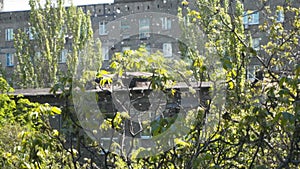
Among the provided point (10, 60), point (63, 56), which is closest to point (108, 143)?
point (63, 56)

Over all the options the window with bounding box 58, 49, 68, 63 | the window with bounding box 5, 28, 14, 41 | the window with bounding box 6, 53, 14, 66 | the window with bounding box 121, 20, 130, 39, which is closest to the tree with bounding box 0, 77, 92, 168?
the window with bounding box 121, 20, 130, 39

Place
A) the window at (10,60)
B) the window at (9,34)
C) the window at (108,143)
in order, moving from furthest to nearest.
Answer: the window at (10,60) < the window at (9,34) < the window at (108,143)

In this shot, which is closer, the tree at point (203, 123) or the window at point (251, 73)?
the tree at point (203, 123)

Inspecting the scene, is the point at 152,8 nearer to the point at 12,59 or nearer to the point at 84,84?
the point at 12,59

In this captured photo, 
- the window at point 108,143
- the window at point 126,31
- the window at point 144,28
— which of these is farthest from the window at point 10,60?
the window at point 108,143

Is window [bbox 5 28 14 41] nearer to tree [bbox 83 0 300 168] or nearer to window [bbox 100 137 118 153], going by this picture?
tree [bbox 83 0 300 168]

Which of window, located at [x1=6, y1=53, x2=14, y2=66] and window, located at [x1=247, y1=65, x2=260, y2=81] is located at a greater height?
window, located at [x1=247, y1=65, x2=260, y2=81]

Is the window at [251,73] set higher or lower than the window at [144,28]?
lower

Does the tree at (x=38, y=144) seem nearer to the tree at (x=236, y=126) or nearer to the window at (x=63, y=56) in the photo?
the tree at (x=236, y=126)

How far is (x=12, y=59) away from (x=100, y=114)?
23.6 metres

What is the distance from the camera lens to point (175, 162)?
257cm

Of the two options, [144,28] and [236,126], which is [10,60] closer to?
[144,28]

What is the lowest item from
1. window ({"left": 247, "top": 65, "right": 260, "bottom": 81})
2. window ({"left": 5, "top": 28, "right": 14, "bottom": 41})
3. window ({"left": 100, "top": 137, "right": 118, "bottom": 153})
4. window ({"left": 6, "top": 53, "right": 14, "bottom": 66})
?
window ({"left": 6, "top": 53, "right": 14, "bottom": 66})

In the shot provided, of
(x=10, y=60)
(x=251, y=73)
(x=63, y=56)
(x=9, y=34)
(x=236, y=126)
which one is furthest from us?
(x=10, y=60)
